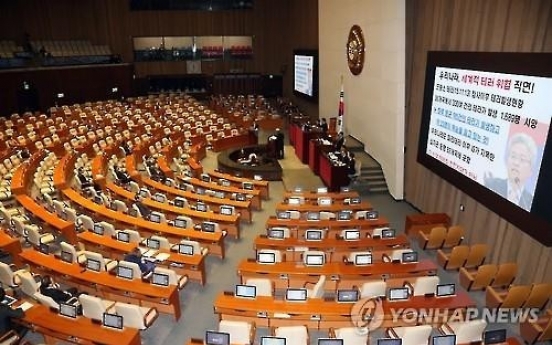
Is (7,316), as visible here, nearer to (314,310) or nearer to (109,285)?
(109,285)

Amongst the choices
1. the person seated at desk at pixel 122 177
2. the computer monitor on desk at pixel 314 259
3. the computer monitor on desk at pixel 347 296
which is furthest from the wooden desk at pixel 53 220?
the computer monitor on desk at pixel 347 296

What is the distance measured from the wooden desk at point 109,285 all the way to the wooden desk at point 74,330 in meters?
1.11

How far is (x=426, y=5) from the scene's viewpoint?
532 inches

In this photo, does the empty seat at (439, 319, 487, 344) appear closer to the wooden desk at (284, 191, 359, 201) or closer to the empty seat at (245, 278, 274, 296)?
the empty seat at (245, 278, 274, 296)

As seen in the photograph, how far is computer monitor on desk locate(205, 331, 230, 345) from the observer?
6.63m

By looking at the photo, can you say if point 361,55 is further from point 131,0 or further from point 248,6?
point 131,0

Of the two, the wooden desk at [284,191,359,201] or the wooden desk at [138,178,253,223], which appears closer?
the wooden desk at [138,178,253,223]

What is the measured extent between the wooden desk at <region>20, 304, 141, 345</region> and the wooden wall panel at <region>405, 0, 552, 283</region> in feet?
26.2

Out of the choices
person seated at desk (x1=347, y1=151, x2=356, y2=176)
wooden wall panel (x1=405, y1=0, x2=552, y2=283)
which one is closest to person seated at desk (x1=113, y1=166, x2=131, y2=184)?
person seated at desk (x1=347, y1=151, x2=356, y2=176)

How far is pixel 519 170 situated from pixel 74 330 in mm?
8964

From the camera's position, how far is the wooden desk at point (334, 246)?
10.3 m

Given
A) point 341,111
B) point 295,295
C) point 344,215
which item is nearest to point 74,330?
point 295,295

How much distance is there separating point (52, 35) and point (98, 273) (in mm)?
29446

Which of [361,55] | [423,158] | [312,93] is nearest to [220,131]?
[312,93]
